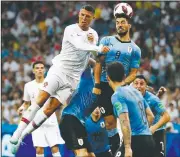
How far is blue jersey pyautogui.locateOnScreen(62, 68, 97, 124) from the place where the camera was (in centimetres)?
1475

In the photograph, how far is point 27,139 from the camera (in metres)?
20.3

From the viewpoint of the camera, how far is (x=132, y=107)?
40.9 feet

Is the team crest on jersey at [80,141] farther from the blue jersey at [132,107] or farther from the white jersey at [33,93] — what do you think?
the white jersey at [33,93]

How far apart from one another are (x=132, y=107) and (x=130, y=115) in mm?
133

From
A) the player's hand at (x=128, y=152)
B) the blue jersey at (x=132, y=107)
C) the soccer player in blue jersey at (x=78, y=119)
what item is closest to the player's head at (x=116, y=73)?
the blue jersey at (x=132, y=107)

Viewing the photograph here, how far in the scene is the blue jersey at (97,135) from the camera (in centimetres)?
1569

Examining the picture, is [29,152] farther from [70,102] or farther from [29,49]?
[29,49]

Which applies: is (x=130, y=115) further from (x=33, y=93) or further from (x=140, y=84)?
(x=33, y=93)

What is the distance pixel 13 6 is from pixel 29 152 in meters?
9.25

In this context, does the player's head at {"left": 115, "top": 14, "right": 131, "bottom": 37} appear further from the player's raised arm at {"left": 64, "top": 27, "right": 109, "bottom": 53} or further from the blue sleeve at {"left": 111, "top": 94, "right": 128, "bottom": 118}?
the blue sleeve at {"left": 111, "top": 94, "right": 128, "bottom": 118}

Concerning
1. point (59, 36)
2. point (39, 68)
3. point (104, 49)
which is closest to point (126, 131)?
point (104, 49)

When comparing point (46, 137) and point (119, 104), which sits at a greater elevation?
point (119, 104)

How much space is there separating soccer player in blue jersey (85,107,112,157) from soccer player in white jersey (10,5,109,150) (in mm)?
960

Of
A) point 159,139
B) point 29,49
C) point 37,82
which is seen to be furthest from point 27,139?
point 29,49
